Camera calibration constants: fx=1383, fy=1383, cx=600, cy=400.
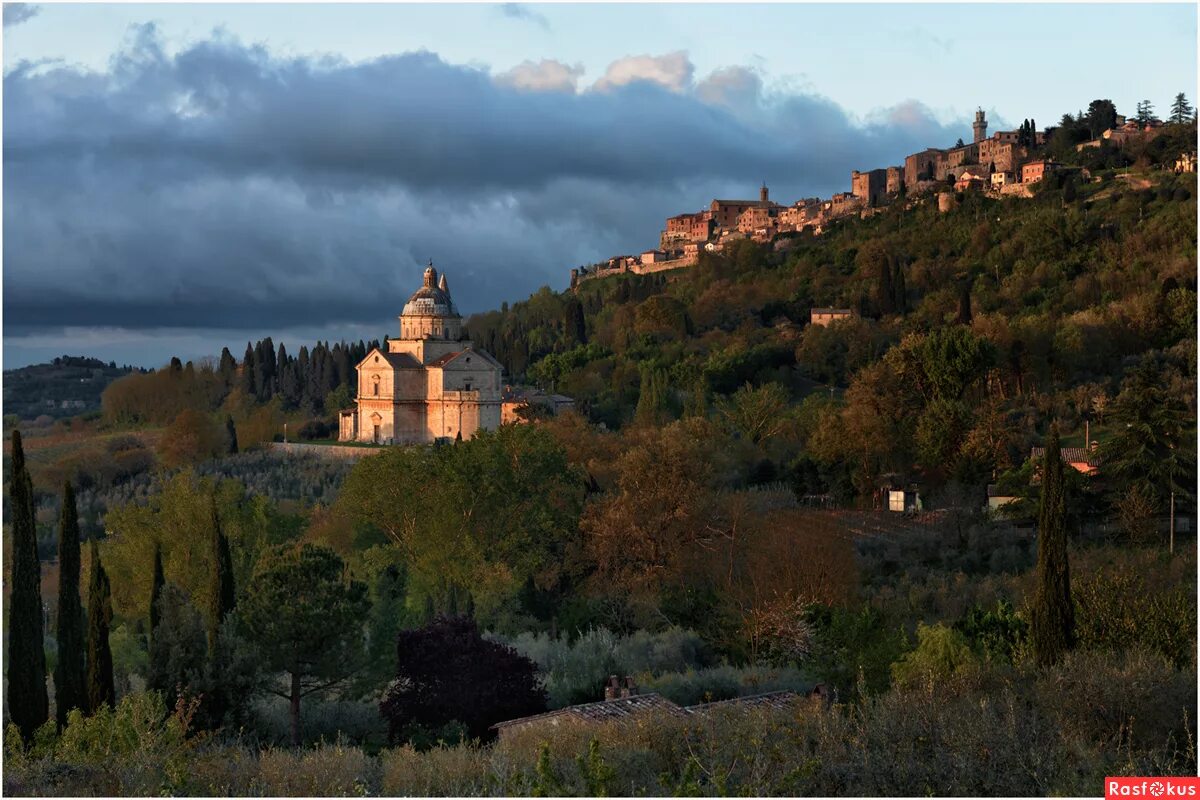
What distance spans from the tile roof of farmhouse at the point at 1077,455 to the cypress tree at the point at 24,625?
868 inches

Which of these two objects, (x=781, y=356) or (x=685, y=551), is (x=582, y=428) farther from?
(x=781, y=356)

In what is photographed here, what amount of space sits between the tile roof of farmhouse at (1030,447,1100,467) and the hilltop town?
1716 inches

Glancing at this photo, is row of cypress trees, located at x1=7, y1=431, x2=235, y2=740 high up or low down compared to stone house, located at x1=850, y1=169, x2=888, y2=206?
down

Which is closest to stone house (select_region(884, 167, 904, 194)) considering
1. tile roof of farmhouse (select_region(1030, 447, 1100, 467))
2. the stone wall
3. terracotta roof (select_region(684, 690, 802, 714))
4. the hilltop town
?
the hilltop town

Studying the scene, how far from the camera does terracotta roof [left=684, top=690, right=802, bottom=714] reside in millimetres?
14797

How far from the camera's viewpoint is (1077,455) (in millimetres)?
32969

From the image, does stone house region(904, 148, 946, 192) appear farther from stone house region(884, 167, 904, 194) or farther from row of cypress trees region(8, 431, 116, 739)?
row of cypress trees region(8, 431, 116, 739)

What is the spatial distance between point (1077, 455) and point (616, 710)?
20.9 metres

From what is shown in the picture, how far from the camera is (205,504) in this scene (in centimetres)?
2608

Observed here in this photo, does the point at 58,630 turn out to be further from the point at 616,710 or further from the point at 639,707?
the point at 639,707

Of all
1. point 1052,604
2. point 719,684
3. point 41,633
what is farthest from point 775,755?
point 41,633

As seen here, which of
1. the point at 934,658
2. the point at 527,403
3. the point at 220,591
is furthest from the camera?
the point at 527,403

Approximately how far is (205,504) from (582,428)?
14176mm

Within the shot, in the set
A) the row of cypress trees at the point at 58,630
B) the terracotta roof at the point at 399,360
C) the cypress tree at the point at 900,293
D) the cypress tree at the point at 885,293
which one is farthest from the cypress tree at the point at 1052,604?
the cypress tree at the point at 885,293
